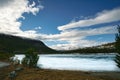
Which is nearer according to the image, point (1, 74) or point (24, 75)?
point (24, 75)

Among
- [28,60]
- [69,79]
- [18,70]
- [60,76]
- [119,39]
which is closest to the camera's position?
[69,79]

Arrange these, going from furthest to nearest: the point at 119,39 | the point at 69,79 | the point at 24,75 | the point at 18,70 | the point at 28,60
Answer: the point at 28,60 → the point at 119,39 → the point at 18,70 → the point at 24,75 → the point at 69,79

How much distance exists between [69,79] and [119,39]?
15487 millimetres

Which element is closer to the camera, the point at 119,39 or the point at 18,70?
the point at 18,70

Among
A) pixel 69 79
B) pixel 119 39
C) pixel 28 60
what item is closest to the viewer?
pixel 69 79

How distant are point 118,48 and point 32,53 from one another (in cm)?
1643

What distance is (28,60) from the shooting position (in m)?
38.9

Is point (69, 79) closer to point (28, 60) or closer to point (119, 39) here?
point (119, 39)

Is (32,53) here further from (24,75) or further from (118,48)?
(24,75)

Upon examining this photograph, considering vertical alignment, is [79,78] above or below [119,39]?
below

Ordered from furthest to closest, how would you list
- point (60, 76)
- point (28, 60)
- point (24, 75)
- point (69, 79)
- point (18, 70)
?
1. point (28, 60)
2. point (18, 70)
3. point (24, 75)
4. point (60, 76)
5. point (69, 79)

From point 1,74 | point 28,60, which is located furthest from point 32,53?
point 1,74

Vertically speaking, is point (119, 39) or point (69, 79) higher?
point (119, 39)

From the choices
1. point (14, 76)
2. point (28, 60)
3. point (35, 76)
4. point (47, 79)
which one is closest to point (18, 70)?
point (14, 76)
